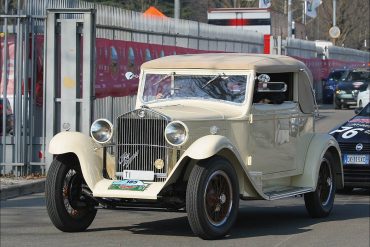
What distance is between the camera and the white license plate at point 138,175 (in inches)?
380

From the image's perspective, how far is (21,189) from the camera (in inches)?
544

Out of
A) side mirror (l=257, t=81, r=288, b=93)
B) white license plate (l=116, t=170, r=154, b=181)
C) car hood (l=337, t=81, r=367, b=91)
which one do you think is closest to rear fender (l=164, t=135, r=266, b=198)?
white license plate (l=116, t=170, r=154, b=181)

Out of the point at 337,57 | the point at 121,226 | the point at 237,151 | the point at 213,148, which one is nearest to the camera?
the point at 213,148

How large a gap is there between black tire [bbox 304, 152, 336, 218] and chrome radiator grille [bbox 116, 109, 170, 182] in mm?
2646

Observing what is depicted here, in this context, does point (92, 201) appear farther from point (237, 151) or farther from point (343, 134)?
point (343, 134)

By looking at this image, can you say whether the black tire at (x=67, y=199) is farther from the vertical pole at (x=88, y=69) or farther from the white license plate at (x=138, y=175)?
the vertical pole at (x=88, y=69)

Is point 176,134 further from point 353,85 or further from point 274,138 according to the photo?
point 353,85

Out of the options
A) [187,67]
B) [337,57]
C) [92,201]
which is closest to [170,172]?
[92,201]

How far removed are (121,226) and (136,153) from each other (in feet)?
4.44

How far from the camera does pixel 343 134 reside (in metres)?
14.4

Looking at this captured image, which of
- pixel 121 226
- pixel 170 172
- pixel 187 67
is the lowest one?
pixel 121 226

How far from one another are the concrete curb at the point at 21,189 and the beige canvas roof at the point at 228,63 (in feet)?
11.0

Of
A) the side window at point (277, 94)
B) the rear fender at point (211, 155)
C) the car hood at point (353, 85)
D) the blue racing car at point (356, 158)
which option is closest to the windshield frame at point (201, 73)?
the side window at point (277, 94)

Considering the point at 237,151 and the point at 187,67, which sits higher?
the point at 187,67
